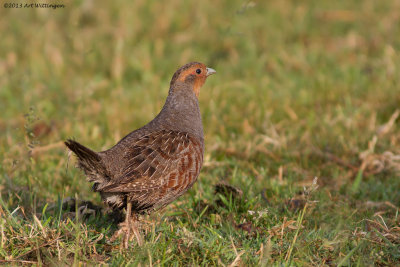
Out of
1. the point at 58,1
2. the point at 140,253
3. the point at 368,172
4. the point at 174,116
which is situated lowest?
the point at 368,172

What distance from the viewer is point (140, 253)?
3303mm

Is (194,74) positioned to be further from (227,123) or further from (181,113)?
(227,123)

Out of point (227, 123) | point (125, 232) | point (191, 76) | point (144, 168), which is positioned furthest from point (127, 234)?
point (227, 123)

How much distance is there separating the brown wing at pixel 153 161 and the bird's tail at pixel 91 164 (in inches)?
3.1

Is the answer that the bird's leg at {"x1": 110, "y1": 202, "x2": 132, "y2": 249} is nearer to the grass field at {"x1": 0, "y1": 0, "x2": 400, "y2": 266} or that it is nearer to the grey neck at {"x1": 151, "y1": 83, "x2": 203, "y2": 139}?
the grass field at {"x1": 0, "y1": 0, "x2": 400, "y2": 266}

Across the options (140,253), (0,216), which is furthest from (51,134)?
(140,253)

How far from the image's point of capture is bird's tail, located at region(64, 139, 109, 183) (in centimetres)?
357

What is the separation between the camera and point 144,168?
3906mm

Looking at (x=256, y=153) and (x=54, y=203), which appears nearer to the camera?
(x=54, y=203)


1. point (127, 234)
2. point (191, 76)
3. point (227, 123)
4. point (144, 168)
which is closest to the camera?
point (127, 234)

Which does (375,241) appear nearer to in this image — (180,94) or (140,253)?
(140,253)

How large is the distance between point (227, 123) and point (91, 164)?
2.94 m

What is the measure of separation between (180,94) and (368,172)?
2047 mm

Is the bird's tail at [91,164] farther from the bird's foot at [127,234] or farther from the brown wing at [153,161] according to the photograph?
the bird's foot at [127,234]
